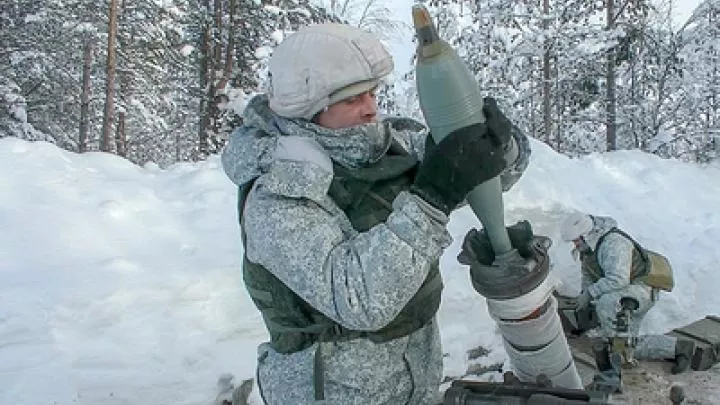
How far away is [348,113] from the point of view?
1.96 m

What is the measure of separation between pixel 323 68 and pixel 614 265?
490 centimetres

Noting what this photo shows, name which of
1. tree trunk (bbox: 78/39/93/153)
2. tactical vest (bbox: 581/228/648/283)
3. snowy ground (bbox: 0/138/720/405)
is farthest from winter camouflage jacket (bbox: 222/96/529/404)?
tree trunk (bbox: 78/39/93/153)

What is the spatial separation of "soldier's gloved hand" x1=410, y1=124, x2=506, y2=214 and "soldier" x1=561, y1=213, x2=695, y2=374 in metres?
4.67

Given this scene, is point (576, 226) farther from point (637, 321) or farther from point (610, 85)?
point (610, 85)

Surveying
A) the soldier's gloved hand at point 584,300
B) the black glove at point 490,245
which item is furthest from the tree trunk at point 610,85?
the black glove at point 490,245

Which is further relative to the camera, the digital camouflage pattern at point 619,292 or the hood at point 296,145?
the digital camouflage pattern at point 619,292

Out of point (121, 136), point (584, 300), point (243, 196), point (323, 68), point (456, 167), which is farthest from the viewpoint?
point (121, 136)

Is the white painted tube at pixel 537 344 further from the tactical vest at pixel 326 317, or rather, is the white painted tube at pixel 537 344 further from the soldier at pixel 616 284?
the soldier at pixel 616 284

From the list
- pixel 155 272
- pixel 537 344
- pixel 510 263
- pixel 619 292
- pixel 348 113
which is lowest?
pixel 155 272

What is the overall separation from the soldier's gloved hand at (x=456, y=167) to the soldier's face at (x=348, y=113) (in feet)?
1.07

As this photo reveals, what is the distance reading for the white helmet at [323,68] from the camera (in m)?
1.87

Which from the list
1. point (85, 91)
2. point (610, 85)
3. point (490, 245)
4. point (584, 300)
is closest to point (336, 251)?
point (490, 245)

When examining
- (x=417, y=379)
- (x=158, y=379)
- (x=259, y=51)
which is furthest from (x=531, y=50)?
(x=417, y=379)

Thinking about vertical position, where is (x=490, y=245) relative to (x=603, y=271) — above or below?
above
